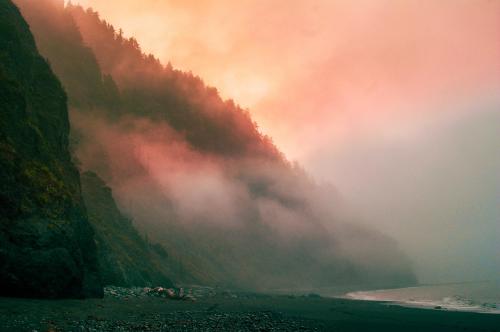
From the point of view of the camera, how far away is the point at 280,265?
16912 cm

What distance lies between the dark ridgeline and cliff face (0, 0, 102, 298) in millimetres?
15721

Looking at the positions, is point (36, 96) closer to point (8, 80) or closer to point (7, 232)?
point (8, 80)

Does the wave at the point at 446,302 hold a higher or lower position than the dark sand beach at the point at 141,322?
higher

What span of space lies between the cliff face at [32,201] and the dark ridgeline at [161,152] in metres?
15.7

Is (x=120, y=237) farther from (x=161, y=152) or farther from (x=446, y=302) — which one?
(x=161, y=152)

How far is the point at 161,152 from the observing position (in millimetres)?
145500

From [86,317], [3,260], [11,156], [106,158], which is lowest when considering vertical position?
[86,317]

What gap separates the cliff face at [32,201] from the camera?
25.5m

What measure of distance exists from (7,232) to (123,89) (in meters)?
125

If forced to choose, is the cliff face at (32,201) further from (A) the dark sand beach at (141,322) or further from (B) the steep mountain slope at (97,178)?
(B) the steep mountain slope at (97,178)

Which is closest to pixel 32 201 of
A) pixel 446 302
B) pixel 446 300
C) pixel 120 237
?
pixel 120 237

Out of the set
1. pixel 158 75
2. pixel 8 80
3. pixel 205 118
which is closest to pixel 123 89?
pixel 158 75

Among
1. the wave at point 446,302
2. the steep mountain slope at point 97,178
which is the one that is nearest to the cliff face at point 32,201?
the steep mountain slope at point 97,178

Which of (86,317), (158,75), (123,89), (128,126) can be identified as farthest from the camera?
(158,75)
